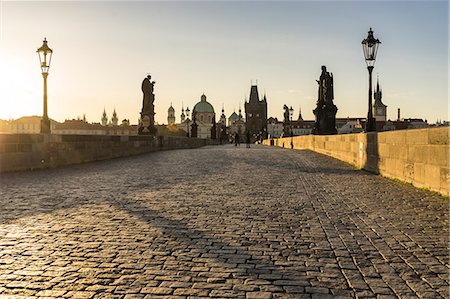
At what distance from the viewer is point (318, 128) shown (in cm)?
2648

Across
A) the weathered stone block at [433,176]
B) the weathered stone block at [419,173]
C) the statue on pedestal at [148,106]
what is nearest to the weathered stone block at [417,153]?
the weathered stone block at [419,173]

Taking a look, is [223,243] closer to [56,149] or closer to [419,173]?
[419,173]

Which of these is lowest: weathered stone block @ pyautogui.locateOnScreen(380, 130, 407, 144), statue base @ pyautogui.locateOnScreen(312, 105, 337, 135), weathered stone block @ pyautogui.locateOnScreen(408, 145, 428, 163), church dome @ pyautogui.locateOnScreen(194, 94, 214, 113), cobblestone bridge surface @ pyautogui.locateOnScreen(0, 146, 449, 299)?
cobblestone bridge surface @ pyautogui.locateOnScreen(0, 146, 449, 299)

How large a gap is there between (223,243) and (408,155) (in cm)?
637

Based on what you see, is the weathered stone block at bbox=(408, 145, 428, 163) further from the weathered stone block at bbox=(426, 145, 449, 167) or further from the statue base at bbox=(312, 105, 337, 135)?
the statue base at bbox=(312, 105, 337, 135)

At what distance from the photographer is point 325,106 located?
24.6 metres

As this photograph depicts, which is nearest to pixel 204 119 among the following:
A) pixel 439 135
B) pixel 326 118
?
pixel 326 118

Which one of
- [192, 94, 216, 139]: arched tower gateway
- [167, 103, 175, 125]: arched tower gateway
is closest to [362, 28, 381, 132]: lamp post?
[192, 94, 216, 139]: arched tower gateway

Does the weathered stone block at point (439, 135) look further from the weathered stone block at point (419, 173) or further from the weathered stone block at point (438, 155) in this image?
the weathered stone block at point (419, 173)

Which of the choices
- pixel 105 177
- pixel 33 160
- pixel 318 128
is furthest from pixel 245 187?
pixel 318 128

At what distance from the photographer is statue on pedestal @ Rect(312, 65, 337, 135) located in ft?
80.3

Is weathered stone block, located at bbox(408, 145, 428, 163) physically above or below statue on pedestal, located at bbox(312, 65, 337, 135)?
below

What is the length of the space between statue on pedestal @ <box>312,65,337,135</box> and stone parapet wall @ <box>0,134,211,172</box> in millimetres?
10926

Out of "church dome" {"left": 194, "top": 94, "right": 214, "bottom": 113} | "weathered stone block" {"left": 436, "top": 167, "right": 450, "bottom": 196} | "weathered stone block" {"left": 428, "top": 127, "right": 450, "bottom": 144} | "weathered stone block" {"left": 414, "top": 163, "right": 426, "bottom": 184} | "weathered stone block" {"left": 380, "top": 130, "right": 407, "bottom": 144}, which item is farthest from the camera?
"church dome" {"left": 194, "top": 94, "right": 214, "bottom": 113}
